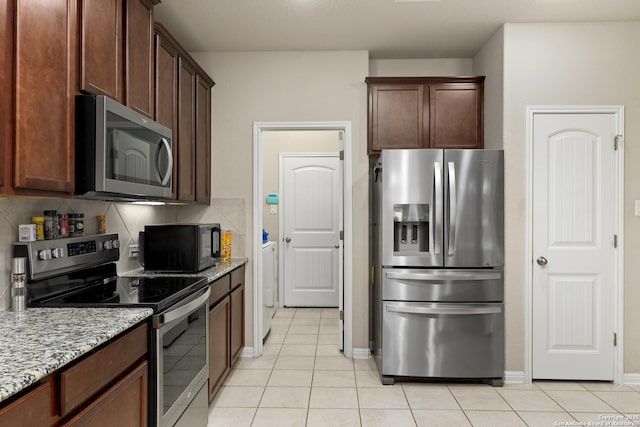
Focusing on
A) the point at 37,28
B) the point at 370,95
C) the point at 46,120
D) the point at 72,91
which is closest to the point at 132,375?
the point at 46,120

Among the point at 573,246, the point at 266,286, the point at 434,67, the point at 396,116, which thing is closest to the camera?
the point at 573,246

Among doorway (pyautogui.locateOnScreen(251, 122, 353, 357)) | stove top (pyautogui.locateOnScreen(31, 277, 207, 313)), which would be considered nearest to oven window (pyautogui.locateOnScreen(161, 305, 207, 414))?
stove top (pyautogui.locateOnScreen(31, 277, 207, 313))

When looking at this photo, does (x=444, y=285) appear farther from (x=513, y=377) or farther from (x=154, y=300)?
(x=154, y=300)

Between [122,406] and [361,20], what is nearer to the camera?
[122,406]

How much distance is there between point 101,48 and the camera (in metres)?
1.86

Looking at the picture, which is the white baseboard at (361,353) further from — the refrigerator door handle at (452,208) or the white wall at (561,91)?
the refrigerator door handle at (452,208)

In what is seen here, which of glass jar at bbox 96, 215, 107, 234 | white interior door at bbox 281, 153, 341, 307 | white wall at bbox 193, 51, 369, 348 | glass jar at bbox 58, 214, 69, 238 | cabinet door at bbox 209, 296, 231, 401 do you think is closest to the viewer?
glass jar at bbox 58, 214, 69, 238

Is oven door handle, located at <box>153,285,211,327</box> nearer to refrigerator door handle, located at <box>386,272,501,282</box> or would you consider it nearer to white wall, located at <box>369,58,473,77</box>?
refrigerator door handle, located at <box>386,272,501,282</box>

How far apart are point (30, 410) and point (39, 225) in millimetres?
1106

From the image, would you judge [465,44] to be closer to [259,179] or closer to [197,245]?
[259,179]

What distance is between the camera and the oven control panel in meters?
1.79

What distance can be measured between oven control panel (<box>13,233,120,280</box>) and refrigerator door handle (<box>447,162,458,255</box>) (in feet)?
7.10

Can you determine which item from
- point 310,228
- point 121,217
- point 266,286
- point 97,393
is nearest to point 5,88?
point 97,393

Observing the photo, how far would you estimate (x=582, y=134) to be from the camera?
303 centimetres
